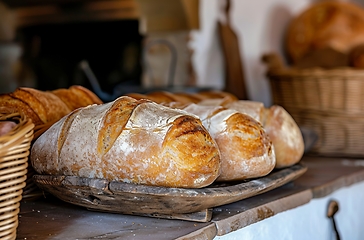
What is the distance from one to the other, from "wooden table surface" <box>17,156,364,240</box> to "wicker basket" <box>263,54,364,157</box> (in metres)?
0.66

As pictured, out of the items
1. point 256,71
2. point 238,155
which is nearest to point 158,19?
point 256,71

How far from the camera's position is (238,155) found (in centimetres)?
99

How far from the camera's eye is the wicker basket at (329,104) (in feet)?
5.84

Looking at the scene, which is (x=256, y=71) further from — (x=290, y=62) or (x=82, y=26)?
(x=82, y=26)

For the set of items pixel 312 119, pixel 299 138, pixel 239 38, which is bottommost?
pixel 312 119

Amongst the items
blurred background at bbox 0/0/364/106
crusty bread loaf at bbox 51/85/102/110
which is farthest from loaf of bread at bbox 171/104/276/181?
blurred background at bbox 0/0/364/106

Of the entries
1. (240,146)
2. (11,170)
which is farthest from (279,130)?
(11,170)

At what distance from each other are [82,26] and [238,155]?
6.87 feet

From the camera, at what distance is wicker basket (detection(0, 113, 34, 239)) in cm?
69

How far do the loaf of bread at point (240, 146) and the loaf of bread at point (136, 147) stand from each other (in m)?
0.10

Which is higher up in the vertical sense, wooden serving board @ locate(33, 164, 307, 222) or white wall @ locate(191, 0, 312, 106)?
white wall @ locate(191, 0, 312, 106)

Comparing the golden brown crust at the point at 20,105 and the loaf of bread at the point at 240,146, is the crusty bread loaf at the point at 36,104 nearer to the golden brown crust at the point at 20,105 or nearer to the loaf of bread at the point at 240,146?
the golden brown crust at the point at 20,105

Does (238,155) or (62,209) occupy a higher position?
(238,155)

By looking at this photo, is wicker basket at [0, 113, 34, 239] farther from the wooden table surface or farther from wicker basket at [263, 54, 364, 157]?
wicker basket at [263, 54, 364, 157]
